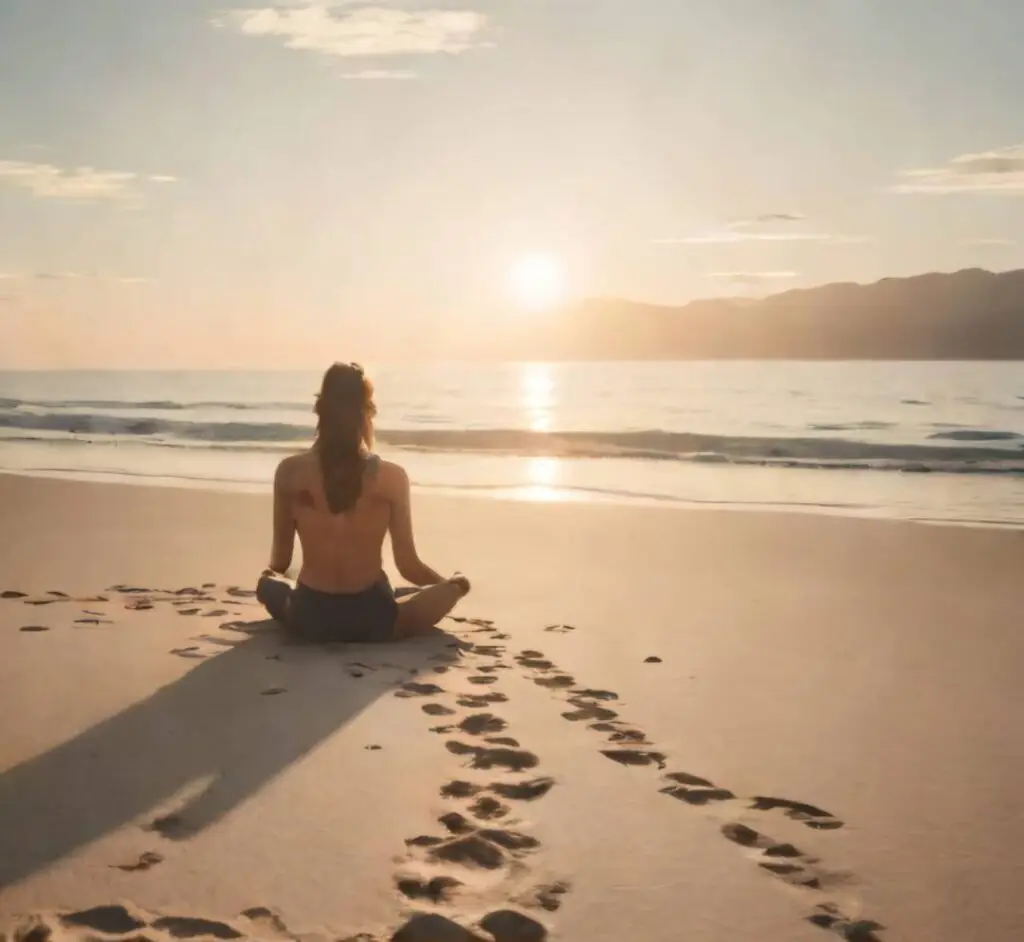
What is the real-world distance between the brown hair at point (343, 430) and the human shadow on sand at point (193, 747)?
2.49 ft

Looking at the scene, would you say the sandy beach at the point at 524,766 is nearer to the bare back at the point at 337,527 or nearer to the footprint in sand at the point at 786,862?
the footprint in sand at the point at 786,862

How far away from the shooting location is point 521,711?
392 centimetres

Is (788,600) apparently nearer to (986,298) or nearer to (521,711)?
(521,711)

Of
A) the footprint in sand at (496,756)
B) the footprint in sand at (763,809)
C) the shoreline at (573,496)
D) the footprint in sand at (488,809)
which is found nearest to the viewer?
the footprint in sand at (763,809)

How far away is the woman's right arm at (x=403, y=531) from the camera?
16.3ft

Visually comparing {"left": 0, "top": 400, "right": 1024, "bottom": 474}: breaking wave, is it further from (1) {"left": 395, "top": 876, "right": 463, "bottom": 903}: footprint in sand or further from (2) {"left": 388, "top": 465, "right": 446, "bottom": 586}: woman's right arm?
(1) {"left": 395, "top": 876, "right": 463, "bottom": 903}: footprint in sand

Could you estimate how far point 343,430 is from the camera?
467cm

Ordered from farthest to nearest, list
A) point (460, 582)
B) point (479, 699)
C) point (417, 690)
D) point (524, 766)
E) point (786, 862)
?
point (460, 582) < point (417, 690) < point (479, 699) < point (524, 766) < point (786, 862)

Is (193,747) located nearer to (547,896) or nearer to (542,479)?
(547,896)

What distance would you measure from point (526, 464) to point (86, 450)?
26.8ft

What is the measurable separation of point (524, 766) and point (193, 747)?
3.67 ft

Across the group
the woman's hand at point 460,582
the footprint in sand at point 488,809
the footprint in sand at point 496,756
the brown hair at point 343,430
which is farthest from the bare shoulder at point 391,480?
the footprint in sand at point 488,809

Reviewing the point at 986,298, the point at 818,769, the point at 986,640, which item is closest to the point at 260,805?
the point at 818,769

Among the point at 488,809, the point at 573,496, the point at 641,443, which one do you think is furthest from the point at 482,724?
the point at 641,443
